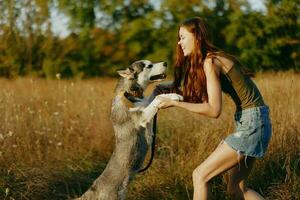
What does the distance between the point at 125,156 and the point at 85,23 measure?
17.0 meters

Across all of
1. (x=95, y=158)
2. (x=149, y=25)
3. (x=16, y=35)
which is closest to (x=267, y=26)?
(x=149, y=25)

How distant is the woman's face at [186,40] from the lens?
5.23 meters

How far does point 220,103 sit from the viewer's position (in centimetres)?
504

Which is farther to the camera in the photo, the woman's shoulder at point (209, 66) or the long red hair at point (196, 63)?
the long red hair at point (196, 63)

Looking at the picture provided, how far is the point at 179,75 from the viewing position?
5785mm

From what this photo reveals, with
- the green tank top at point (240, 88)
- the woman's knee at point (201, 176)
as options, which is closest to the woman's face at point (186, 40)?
the green tank top at point (240, 88)

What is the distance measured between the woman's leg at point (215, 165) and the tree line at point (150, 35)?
55.2 feet

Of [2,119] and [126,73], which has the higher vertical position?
[126,73]

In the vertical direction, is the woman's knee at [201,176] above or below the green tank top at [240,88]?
below

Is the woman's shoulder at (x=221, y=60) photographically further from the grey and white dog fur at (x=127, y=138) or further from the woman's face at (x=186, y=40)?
the grey and white dog fur at (x=127, y=138)

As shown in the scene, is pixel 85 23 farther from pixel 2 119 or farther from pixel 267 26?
pixel 2 119

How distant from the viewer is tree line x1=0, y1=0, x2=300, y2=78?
21.9 m

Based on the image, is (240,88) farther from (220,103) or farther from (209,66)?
(209,66)

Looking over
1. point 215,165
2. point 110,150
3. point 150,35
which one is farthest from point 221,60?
point 150,35
